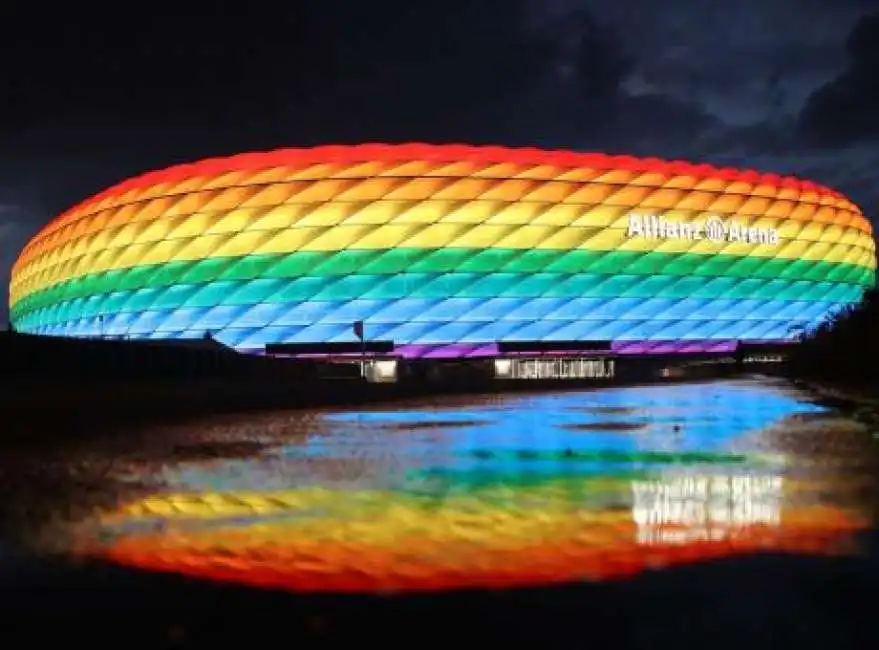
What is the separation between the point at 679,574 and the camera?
5.26 metres

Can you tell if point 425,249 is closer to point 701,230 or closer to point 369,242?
point 369,242

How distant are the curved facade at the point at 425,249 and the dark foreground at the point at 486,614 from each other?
55.7 metres

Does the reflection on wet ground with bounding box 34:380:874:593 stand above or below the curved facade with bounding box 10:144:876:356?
below

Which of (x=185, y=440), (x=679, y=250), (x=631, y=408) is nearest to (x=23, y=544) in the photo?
(x=185, y=440)

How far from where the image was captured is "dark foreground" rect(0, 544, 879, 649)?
411 centimetres

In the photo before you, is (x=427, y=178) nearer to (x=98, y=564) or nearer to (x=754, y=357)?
(x=754, y=357)

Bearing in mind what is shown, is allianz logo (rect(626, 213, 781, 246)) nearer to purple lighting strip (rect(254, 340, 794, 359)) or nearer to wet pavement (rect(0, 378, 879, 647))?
purple lighting strip (rect(254, 340, 794, 359))

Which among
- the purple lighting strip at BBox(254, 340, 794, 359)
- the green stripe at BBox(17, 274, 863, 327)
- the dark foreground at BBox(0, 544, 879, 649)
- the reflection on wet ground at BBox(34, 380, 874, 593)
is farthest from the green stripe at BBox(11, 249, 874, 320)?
the dark foreground at BBox(0, 544, 879, 649)

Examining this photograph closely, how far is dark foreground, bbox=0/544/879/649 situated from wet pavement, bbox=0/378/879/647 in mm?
17

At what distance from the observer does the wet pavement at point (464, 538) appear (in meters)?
4.48

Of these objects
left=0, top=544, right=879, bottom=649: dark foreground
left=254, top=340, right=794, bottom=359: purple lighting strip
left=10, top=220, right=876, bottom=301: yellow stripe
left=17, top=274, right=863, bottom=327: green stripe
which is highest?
left=10, top=220, right=876, bottom=301: yellow stripe

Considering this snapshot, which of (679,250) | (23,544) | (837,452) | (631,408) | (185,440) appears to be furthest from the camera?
(679,250)

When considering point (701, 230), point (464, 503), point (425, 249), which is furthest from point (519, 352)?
point (464, 503)

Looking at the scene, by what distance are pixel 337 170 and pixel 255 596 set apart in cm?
5658
